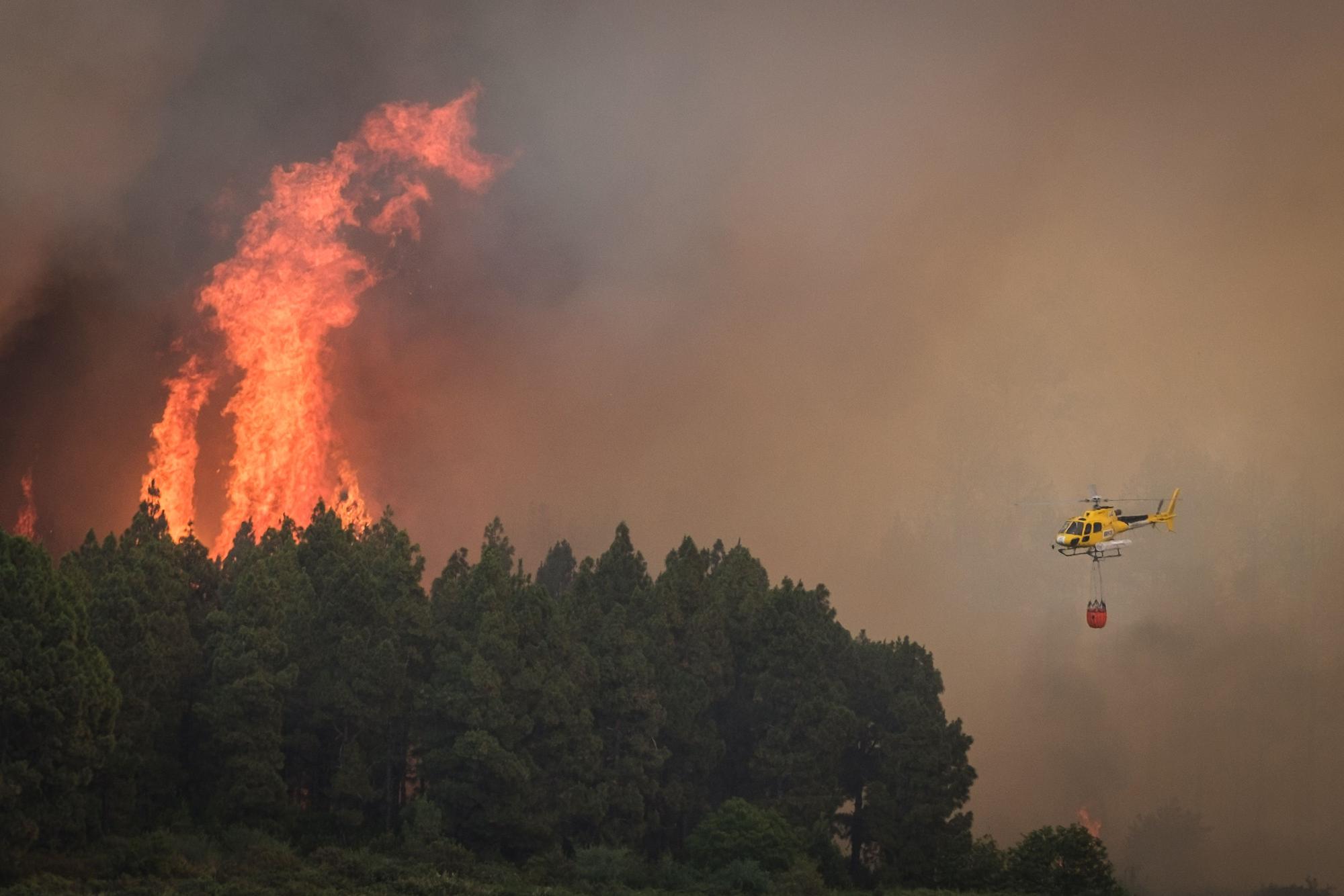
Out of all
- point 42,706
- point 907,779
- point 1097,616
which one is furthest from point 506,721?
point 1097,616

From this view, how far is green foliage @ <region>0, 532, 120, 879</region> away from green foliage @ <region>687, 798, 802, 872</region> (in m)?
36.8

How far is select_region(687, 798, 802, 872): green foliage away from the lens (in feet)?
282

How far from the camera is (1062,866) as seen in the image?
92.6 m

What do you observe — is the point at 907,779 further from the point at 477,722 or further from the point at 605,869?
the point at 477,722

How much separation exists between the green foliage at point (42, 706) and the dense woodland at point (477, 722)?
12cm

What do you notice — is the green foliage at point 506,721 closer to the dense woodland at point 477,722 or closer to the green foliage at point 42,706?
the dense woodland at point 477,722

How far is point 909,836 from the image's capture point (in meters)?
94.8

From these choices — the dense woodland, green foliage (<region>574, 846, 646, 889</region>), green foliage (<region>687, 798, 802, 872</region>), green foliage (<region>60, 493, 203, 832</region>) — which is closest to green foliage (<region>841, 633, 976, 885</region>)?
the dense woodland

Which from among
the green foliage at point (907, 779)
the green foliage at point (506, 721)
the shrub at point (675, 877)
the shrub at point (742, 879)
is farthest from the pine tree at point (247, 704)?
the green foliage at point (907, 779)

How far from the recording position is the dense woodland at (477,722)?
69750 millimetres

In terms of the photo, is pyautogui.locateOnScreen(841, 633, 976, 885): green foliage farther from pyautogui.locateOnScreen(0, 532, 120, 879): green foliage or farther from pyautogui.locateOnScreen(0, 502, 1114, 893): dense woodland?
pyautogui.locateOnScreen(0, 532, 120, 879): green foliage

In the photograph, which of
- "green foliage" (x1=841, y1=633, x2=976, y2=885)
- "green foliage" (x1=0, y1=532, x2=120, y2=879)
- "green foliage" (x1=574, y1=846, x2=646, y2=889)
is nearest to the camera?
"green foliage" (x1=0, y1=532, x2=120, y2=879)

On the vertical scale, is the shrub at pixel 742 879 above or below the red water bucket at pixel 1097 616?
below

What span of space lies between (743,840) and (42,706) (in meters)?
41.6
